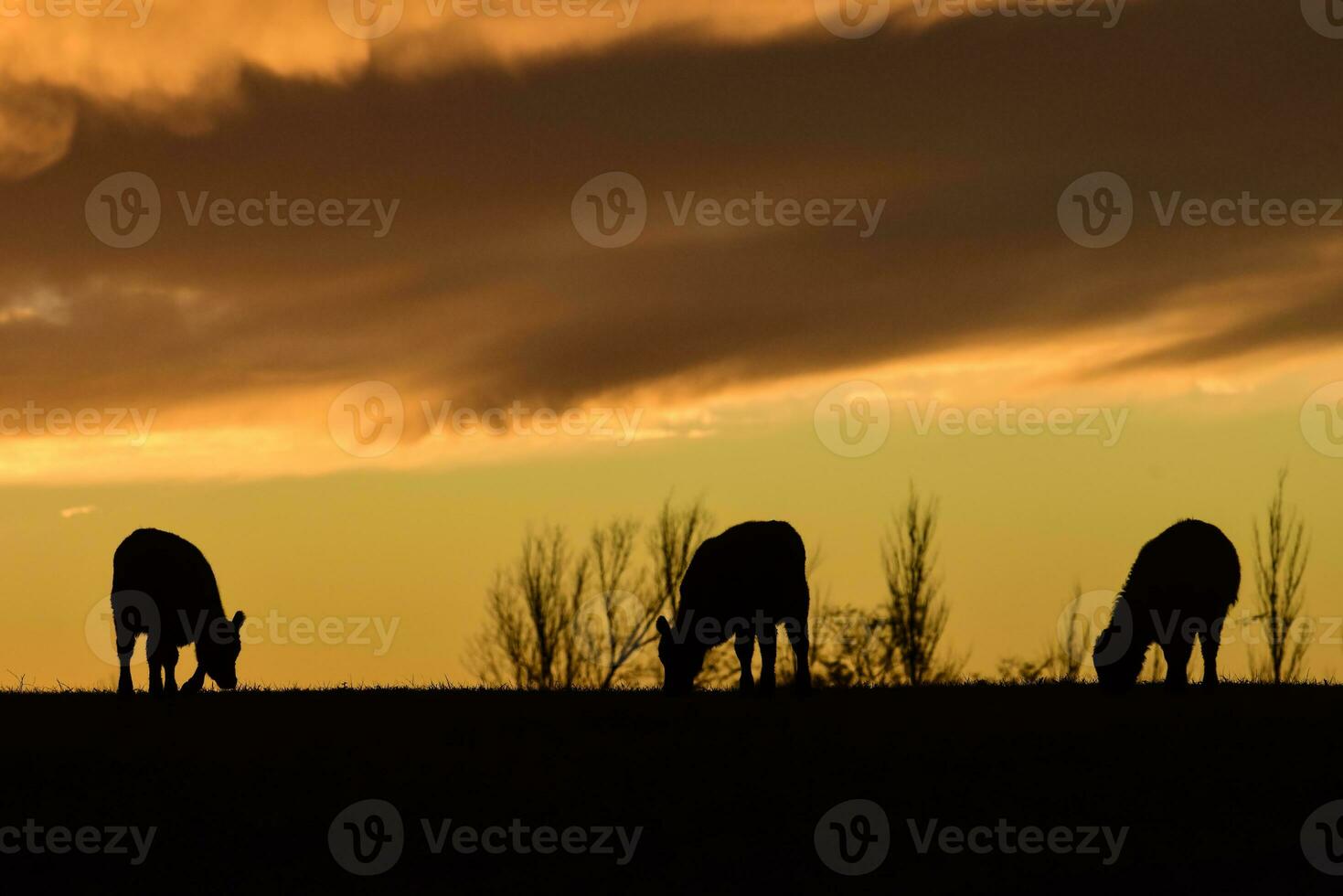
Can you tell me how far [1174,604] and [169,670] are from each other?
16.7 meters

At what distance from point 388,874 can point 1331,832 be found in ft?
31.8

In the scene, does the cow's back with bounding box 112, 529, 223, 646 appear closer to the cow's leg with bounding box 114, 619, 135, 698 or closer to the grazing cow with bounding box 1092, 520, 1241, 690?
the cow's leg with bounding box 114, 619, 135, 698

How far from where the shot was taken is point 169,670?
89.4 feet

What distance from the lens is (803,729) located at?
21.5m

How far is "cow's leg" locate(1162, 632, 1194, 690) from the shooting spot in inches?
1089

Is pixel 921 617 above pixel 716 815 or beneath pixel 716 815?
above

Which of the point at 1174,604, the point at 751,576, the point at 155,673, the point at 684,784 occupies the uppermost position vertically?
the point at 751,576

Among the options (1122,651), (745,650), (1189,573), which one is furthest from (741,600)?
(1189,573)

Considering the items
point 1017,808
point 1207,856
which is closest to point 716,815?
point 1017,808

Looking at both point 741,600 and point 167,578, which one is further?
point 167,578

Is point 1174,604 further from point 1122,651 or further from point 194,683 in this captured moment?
point 194,683

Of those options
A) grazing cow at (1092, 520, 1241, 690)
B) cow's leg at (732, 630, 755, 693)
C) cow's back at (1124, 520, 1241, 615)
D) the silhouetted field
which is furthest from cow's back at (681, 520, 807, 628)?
cow's back at (1124, 520, 1241, 615)

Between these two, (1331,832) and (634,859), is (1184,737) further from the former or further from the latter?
(634,859)

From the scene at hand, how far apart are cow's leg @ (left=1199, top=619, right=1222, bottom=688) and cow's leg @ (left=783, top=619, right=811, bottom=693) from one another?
263 inches
